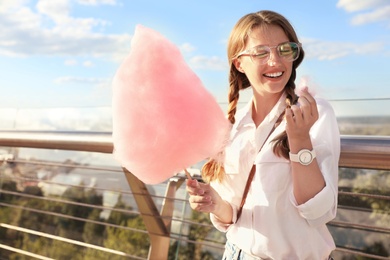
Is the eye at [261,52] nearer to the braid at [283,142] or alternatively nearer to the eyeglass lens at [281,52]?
the eyeglass lens at [281,52]

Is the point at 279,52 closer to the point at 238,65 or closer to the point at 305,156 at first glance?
the point at 238,65

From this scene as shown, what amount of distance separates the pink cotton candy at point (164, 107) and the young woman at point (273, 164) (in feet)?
0.31

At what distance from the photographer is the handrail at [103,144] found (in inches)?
53.9

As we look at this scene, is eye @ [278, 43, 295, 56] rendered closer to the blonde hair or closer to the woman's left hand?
the blonde hair

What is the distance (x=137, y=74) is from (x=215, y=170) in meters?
0.35

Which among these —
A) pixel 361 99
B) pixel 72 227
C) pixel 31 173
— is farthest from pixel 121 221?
pixel 361 99

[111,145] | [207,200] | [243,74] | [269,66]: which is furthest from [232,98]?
[111,145]

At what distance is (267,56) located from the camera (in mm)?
1274

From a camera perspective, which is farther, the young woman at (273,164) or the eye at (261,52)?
the eye at (261,52)

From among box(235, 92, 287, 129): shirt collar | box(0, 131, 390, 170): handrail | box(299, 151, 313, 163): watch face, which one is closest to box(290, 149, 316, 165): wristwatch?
box(299, 151, 313, 163): watch face

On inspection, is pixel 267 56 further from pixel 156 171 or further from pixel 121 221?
pixel 121 221

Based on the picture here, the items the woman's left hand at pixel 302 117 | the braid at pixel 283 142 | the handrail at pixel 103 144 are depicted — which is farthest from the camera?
the handrail at pixel 103 144

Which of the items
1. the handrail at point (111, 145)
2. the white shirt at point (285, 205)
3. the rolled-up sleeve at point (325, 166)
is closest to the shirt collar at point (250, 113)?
the white shirt at point (285, 205)

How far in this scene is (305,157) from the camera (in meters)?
1.14
